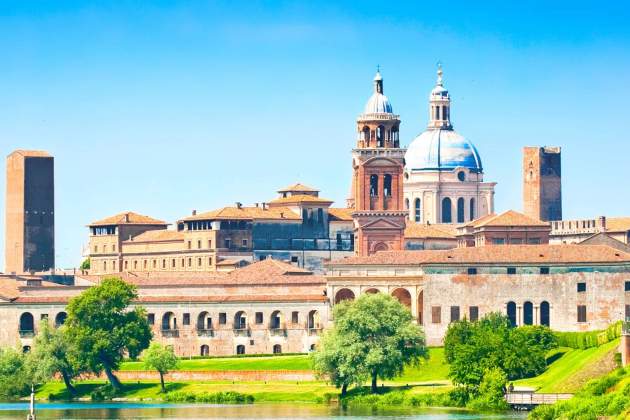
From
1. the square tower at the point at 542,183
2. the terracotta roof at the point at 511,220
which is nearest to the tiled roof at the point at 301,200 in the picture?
the terracotta roof at the point at 511,220

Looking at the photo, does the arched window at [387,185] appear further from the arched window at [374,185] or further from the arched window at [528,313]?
the arched window at [528,313]

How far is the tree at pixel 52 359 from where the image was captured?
119750 mm

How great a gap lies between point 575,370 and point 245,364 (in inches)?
1127

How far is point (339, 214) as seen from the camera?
173 meters

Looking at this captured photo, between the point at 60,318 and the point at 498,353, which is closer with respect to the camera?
the point at 498,353

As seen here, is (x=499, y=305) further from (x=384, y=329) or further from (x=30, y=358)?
(x=30, y=358)

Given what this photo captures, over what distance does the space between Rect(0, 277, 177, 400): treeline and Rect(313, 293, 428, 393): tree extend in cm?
1167

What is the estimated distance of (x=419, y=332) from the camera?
115 meters

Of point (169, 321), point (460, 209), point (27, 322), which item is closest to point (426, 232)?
point (460, 209)

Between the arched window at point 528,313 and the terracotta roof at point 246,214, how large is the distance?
133 feet

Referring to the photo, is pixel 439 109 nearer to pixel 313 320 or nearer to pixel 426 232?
pixel 426 232

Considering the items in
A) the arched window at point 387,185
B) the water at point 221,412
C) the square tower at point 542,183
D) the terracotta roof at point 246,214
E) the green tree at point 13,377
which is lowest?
the water at point 221,412

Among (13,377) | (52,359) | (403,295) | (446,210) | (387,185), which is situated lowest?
(13,377)

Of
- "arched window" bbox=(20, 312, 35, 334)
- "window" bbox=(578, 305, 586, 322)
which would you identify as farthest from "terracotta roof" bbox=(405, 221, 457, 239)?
"arched window" bbox=(20, 312, 35, 334)
